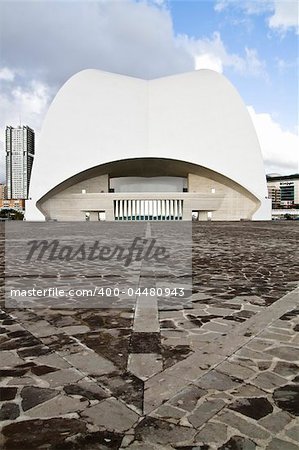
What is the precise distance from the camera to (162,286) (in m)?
5.24

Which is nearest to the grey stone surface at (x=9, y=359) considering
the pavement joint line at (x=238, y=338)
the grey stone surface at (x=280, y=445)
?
the pavement joint line at (x=238, y=338)

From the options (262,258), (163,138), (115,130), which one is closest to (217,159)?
(163,138)

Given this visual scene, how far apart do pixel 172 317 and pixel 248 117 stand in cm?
4421

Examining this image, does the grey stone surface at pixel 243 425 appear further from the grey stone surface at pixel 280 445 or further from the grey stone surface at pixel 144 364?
the grey stone surface at pixel 144 364

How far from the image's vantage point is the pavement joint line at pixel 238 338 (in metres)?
2.40

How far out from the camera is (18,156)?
350 feet

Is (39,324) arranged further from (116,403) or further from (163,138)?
(163,138)

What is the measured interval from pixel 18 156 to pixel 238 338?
370ft

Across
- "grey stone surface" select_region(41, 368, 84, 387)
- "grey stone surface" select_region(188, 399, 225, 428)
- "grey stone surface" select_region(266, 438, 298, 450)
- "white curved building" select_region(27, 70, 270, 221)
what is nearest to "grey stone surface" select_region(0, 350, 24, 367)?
"grey stone surface" select_region(41, 368, 84, 387)

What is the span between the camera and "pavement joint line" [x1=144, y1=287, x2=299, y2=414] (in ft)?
7.89

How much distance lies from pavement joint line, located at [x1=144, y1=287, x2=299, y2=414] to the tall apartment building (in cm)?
10128

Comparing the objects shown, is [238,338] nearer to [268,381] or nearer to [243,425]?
[268,381]

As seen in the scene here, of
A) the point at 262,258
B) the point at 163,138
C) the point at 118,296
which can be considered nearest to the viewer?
the point at 118,296

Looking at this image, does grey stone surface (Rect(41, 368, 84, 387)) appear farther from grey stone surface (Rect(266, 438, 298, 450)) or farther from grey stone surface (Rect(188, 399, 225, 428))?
grey stone surface (Rect(266, 438, 298, 450))
